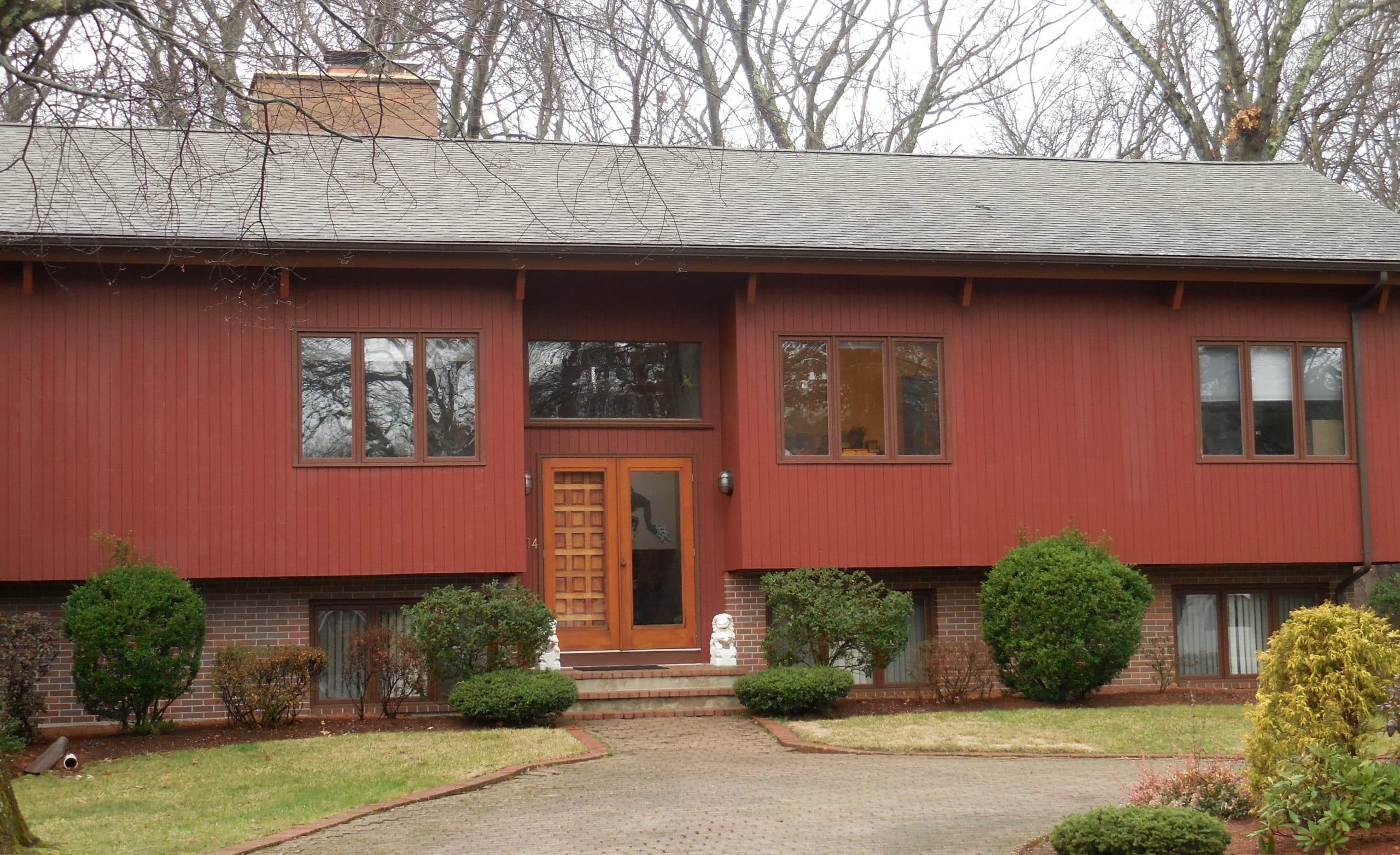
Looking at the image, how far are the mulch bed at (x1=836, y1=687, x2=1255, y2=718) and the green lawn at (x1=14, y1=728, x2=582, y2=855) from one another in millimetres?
3282

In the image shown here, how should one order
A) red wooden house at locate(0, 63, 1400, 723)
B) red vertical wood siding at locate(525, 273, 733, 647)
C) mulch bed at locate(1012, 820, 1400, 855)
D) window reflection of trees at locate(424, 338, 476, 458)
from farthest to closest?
red vertical wood siding at locate(525, 273, 733, 647) → window reflection of trees at locate(424, 338, 476, 458) → red wooden house at locate(0, 63, 1400, 723) → mulch bed at locate(1012, 820, 1400, 855)

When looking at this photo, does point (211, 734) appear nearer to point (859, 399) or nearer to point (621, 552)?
point (621, 552)


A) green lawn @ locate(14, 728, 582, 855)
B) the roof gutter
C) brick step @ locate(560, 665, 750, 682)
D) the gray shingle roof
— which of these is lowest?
green lawn @ locate(14, 728, 582, 855)

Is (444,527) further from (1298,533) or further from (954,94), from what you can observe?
(954,94)

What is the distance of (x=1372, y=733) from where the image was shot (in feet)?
23.8

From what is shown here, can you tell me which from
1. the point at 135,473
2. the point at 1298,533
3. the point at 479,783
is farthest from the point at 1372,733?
the point at 135,473

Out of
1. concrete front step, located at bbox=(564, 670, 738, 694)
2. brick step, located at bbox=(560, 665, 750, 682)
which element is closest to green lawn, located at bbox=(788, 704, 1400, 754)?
concrete front step, located at bbox=(564, 670, 738, 694)

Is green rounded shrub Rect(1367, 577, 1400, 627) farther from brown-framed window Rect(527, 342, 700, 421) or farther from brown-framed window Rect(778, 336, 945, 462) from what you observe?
brown-framed window Rect(527, 342, 700, 421)

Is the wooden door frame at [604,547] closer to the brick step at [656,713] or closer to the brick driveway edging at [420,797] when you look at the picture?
the brick step at [656,713]

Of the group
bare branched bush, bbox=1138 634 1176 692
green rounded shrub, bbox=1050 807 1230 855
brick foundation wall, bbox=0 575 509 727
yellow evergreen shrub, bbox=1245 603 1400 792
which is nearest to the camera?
green rounded shrub, bbox=1050 807 1230 855

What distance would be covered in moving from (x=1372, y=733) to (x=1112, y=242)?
8.47m

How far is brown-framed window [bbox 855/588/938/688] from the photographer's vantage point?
48.2ft

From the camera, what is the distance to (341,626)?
14.0 m

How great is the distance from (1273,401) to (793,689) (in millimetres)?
6590
